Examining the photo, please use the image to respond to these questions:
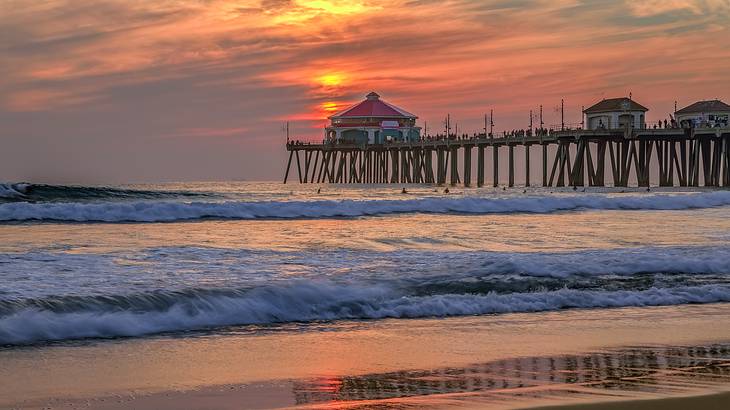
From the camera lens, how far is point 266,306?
34.5 ft

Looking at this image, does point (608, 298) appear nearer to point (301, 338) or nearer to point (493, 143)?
point (301, 338)

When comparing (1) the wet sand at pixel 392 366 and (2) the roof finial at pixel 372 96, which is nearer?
(1) the wet sand at pixel 392 366

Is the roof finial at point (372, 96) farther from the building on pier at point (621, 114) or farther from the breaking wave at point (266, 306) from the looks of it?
the breaking wave at point (266, 306)

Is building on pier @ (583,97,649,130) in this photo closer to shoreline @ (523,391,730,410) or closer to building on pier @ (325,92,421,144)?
building on pier @ (325,92,421,144)

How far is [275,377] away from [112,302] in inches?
143

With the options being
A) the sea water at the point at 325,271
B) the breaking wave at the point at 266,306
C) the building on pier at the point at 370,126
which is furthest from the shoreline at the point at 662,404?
the building on pier at the point at 370,126

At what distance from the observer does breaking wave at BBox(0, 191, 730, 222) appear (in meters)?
28.8

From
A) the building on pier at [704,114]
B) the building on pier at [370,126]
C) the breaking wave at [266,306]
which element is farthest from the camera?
the building on pier at [370,126]

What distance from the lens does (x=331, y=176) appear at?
98.5m

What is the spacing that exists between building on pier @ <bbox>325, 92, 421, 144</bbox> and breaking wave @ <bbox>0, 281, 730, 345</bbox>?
8533 centimetres

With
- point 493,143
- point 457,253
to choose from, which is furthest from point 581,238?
point 493,143

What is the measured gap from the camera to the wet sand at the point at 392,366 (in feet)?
20.5

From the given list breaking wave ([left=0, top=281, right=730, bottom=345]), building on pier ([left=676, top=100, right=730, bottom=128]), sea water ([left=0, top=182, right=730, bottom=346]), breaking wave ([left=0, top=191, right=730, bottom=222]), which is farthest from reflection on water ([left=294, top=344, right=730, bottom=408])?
building on pier ([left=676, top=100, right=730, bottom=128])

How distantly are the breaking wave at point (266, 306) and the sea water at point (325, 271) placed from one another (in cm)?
2
